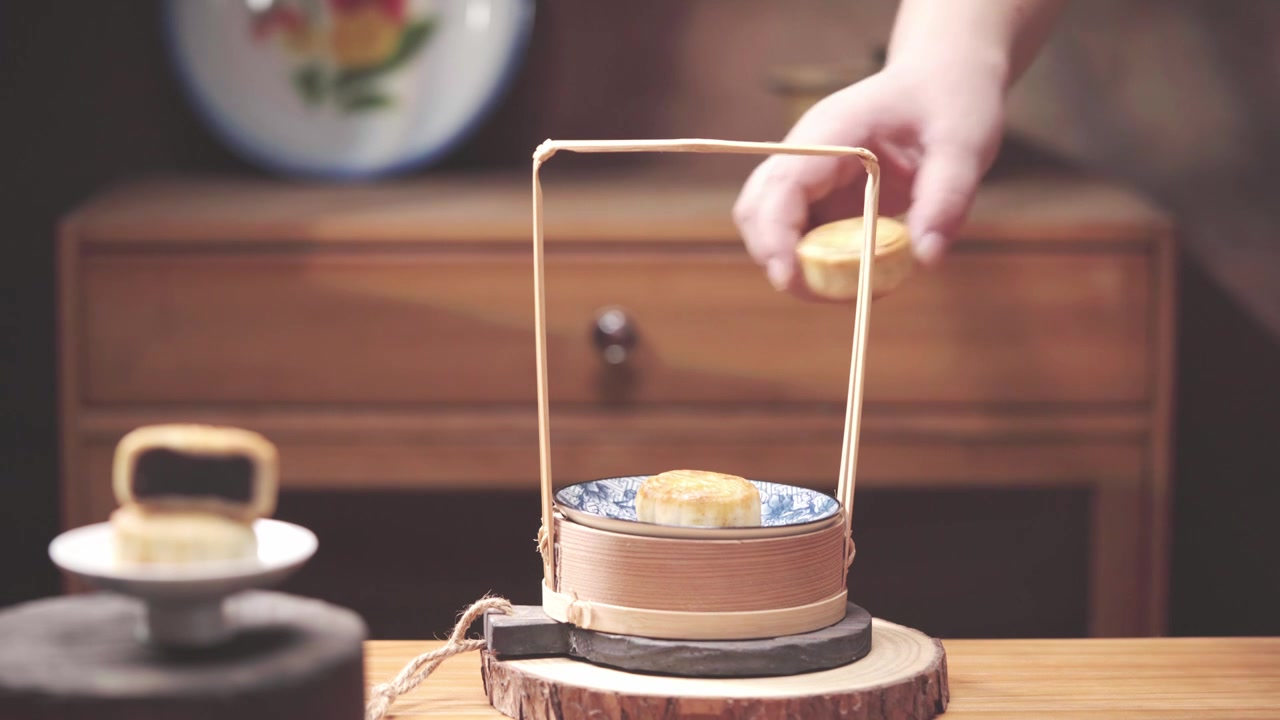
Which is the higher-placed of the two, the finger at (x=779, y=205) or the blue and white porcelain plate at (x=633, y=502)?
the finger at (x=779, y=205)

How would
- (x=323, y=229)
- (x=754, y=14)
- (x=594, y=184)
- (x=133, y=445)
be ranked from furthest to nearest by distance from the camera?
(x=754, y=14) → (x=594, y=184) → (x=323, y=229) → (x=133, y=445)

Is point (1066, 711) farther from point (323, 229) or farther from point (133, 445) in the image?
→ point (323, 229)

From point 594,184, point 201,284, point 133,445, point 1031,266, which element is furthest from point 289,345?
point 133,445

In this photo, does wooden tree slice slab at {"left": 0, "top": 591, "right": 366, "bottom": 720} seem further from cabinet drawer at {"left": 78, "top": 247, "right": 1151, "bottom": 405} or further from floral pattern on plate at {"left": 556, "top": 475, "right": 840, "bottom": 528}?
cabinet drawer at {"left": 78, "top": 247, "right": 1151, "bottom": 405}

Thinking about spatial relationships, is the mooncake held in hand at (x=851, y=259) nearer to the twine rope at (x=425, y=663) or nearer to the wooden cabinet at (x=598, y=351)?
the twine rope at (x=425, y=663)

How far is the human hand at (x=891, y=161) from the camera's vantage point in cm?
98

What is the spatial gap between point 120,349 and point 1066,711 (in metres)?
1.03

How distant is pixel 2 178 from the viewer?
180 centimetres

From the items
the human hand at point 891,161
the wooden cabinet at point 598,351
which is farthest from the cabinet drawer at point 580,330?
the human hand at point 891,161

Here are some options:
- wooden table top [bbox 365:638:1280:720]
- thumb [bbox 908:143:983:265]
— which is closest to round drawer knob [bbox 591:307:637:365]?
thumb [bbox 908:143:983:265]

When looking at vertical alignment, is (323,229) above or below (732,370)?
above

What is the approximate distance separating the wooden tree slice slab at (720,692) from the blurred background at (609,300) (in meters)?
0.72

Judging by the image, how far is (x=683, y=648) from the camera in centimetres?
74

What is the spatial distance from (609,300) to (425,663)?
2.30 ft
